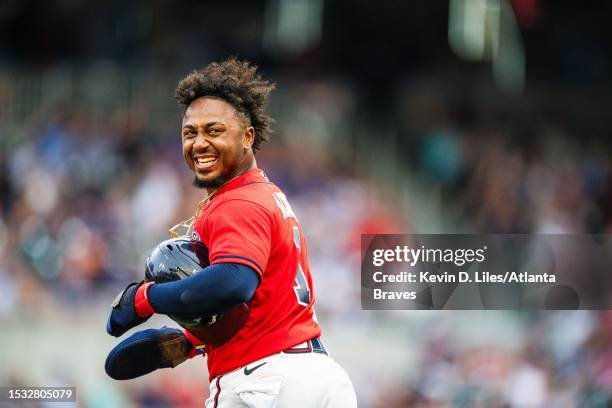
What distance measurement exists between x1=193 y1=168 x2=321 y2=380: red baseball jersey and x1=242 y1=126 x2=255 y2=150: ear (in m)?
0.13

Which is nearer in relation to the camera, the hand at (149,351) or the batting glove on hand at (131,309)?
the batting glove on hand at (131,309)

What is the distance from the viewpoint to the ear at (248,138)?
3.71m

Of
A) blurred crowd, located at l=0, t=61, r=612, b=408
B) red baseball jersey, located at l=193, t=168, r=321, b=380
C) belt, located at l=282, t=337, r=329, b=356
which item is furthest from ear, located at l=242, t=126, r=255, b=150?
blurred crowd, located at l=0, t=61, r=612, b=408

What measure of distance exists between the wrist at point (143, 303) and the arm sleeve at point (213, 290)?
109 millimetres

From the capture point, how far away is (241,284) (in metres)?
3.18

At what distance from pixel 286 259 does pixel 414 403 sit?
5.10 meters

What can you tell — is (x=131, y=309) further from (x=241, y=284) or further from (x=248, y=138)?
(x=248, y=138)

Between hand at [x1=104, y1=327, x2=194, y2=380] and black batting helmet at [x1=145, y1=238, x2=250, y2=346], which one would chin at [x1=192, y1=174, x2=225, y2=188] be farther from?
hand at [x1=104, y1=327, x2=194, y2=380]

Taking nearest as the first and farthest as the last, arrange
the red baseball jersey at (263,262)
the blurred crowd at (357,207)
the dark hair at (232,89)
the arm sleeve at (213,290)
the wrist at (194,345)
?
the arm sleeve at (213,290) → the red baseball jersey at (263,262) → the dark hair at (232,89) → the wrist at (194,345) → the blurred crowd at (357,207)

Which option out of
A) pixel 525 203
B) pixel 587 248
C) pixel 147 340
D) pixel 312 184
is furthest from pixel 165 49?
pixel 147 340

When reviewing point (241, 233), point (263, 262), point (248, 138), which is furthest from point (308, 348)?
point (248, 138)

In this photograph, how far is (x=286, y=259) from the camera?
3.48 metres

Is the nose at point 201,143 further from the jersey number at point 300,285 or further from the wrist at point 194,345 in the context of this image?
the wrist at point 194,345

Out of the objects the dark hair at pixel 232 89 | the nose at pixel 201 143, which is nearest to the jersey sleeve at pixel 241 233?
the nose at pixel 201 143
